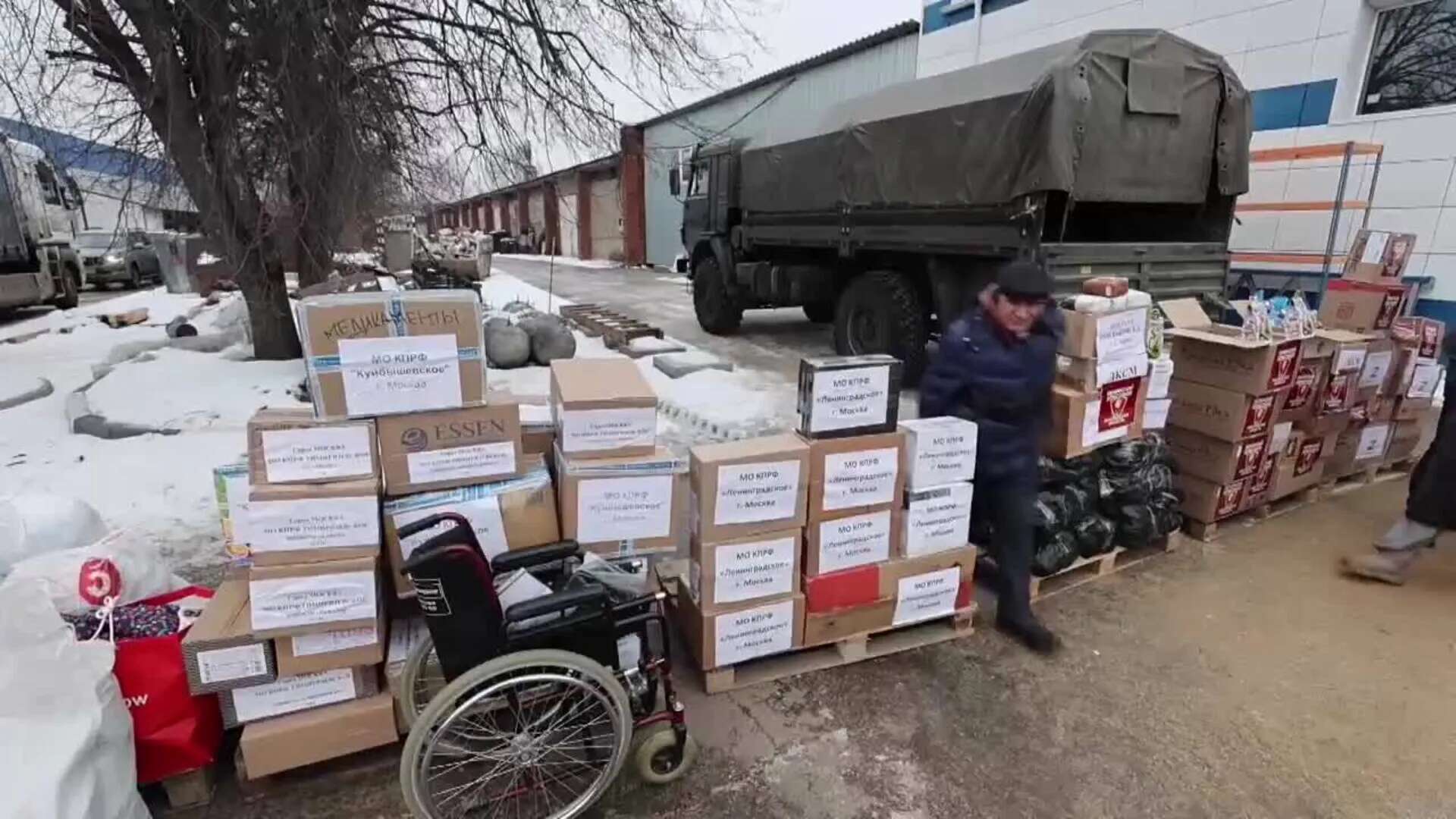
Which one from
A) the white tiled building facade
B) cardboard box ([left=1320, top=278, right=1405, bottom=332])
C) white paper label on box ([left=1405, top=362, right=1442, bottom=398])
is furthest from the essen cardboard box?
the white tiled building facade

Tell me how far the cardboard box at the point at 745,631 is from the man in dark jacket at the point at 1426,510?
8.84 ft

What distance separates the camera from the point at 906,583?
2.58 metres

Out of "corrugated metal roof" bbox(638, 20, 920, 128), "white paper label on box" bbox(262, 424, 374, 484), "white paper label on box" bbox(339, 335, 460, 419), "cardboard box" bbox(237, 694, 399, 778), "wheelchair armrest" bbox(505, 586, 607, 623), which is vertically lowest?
"cardboard box" bbox(237, 694, 399, 778)

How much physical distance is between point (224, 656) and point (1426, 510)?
447 cm

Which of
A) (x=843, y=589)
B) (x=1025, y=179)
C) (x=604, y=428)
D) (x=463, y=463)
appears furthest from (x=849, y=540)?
(x=1025, y=179)

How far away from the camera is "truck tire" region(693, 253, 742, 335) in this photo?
8.92 metres

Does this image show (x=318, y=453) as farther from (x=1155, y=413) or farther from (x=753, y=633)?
(x=1155, y=413)

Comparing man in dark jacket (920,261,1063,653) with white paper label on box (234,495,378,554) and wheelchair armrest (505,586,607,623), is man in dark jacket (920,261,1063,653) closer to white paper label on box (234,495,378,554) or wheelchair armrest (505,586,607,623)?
wheelchair armrest (505,586,607,623)

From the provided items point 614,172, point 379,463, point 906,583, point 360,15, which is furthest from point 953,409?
point 614,172

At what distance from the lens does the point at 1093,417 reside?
297 centimetres

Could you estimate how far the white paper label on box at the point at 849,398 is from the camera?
234 cm

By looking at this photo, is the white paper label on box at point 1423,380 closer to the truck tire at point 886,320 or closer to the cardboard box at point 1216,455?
the cardboard box at point 1216,455

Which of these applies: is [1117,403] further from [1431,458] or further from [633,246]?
[633,246]

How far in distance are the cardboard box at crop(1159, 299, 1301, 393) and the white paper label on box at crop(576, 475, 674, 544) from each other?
282 centimetres
